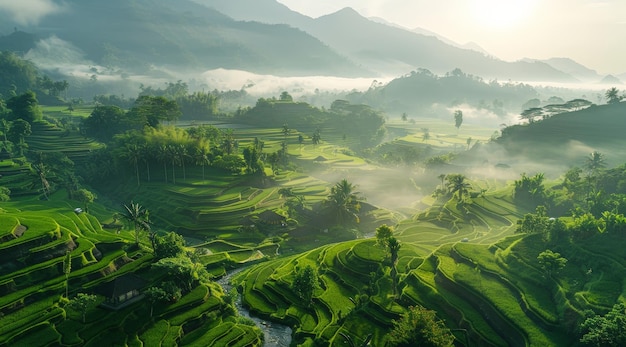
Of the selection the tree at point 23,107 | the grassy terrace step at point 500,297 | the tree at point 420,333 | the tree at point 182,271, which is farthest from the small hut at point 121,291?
the tree at point 23,107

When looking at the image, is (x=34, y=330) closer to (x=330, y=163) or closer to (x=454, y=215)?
(x=454, y=215)

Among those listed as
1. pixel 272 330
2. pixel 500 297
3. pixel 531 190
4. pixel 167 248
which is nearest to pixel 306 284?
pixel 272 330

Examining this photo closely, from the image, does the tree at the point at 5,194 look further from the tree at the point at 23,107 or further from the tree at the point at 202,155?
the tree at the point at 23,107

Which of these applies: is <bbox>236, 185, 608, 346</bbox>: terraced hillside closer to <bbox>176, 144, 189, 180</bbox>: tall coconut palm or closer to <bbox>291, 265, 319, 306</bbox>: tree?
<bbox>291, 265, 319, 306</bbox>: tree

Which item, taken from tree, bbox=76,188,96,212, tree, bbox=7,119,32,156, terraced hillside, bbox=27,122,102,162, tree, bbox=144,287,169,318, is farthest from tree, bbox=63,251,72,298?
tree, bbox=7,119,32,156

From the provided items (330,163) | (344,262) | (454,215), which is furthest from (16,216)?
(330,163)
